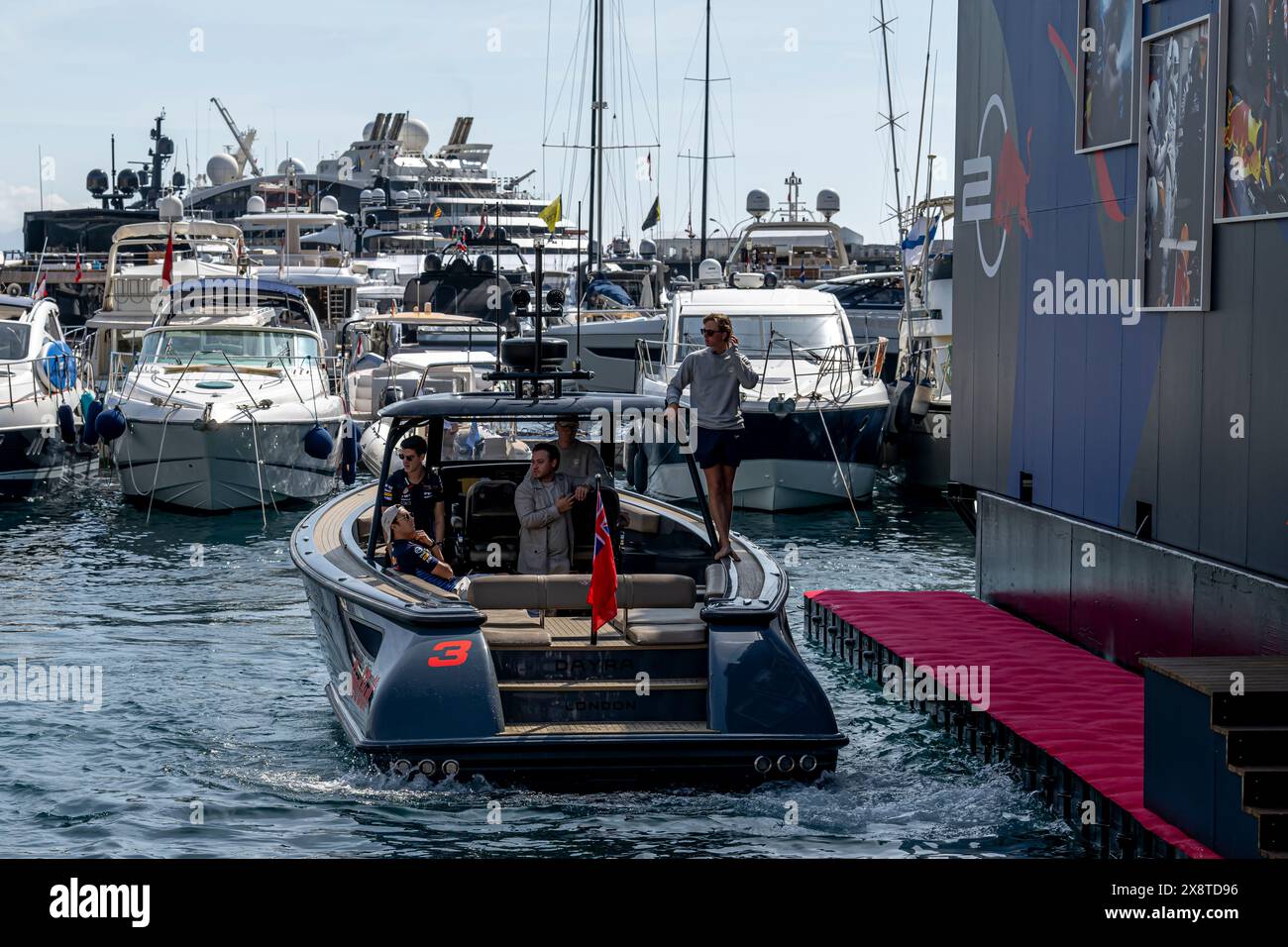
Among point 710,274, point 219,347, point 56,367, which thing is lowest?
point 56,367

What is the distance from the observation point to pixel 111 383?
77.8ft

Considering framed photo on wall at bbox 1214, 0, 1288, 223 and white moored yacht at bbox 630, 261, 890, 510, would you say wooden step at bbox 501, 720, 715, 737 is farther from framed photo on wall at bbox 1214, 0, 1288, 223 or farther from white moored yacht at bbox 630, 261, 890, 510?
white moored yacht at bbox 630, 261, 890, 510

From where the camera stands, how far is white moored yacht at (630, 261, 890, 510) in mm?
21969

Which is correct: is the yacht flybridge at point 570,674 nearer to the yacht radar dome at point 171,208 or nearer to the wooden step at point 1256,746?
the wooden step at point 1256,746

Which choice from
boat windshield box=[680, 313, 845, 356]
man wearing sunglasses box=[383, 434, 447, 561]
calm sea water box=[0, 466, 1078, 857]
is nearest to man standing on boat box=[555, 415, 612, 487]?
man wearing sunglasses box=[383, 434, 447, 561]

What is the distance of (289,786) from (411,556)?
5.23 feet

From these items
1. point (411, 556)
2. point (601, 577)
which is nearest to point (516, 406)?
point (411, 556)

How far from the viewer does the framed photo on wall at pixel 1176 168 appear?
30.7 ft

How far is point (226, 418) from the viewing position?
69.7 ft

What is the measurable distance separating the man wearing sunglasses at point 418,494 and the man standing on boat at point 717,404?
1.84m

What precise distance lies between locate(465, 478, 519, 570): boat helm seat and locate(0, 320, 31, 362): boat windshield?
48.1 ft

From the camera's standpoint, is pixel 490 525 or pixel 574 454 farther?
pixel 490 525

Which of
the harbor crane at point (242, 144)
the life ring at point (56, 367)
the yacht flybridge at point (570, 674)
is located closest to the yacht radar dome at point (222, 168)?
the harbor crane at point (242, 144)

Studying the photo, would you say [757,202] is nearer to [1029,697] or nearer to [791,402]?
[791,402]
